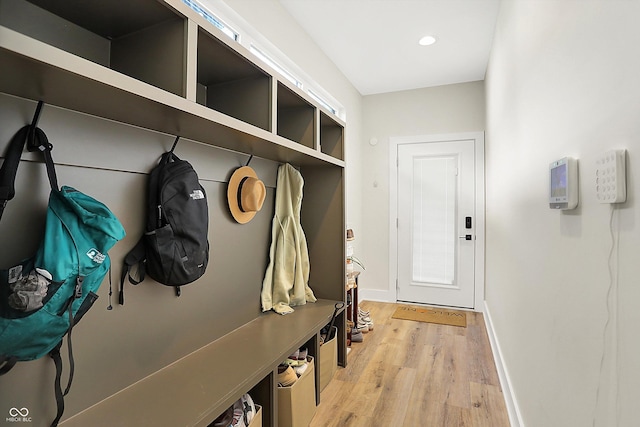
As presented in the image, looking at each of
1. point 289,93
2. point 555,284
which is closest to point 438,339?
point 555,284

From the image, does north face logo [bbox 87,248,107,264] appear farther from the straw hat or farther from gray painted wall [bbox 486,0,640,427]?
gray painted wall [bbox 486,0,640,427]

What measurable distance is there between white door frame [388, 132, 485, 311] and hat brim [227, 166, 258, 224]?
8.61 feet

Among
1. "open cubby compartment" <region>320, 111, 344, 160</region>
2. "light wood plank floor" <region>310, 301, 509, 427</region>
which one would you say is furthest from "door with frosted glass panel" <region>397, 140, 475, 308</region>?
"open cubby compartment" <region>320, 111, 344, 160</region>

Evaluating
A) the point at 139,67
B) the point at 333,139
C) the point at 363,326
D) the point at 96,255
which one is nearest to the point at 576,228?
the point at 96,255

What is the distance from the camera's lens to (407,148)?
4.13 metres

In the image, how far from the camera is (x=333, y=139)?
2.52m

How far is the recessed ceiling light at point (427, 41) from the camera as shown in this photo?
2.96 metres

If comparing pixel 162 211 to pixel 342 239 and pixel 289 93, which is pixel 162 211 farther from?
pixel 342 239

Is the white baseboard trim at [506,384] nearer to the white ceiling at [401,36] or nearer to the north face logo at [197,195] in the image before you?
the north face logo at [197,195]

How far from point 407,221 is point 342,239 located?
1.97 metres

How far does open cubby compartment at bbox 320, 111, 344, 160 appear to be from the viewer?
2.50 meters

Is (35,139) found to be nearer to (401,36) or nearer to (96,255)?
(96,255)

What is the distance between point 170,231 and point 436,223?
3.39m

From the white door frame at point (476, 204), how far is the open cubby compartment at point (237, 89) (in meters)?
2.86
